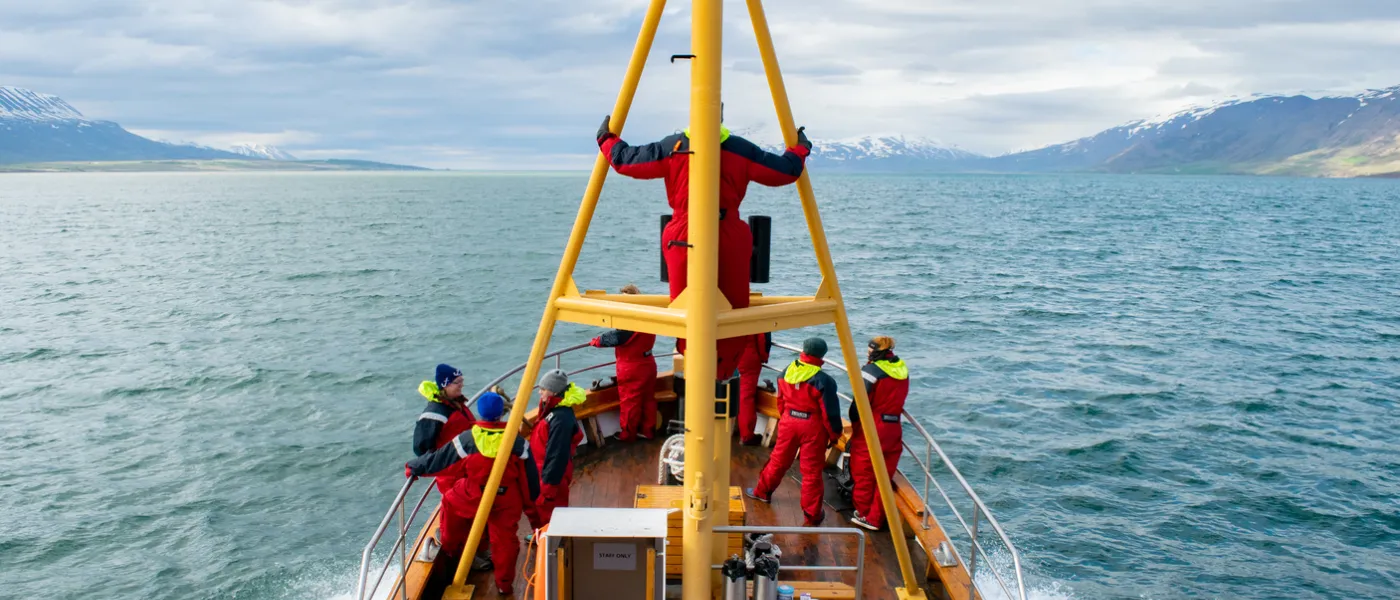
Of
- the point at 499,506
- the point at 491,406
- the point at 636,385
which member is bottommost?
the point at 499,506

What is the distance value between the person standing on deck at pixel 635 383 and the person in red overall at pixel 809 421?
2384mm

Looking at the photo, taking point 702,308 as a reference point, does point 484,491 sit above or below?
below

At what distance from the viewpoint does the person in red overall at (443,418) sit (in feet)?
23.0

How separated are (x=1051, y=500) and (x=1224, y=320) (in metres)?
21.2

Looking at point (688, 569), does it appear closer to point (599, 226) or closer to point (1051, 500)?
point (1051, 500)

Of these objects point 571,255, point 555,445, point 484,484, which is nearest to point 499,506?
point 484,484

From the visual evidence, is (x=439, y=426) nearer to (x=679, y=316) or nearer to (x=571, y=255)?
(x=571, y=255)

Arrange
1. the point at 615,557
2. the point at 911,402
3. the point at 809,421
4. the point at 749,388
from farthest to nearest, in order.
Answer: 1. the point at 911,402
2. the point at 749,388
3. the point at 809,421
4. the point at 615,557

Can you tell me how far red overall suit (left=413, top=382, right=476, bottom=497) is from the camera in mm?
6977

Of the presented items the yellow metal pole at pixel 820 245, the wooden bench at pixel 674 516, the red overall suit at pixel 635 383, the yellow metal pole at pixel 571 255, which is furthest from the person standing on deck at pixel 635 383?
the yellow metal pole at pixel 820 245

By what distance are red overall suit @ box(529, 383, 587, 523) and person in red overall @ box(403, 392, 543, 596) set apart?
0.36m

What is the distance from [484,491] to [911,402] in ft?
53.8

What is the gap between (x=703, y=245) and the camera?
203 inches

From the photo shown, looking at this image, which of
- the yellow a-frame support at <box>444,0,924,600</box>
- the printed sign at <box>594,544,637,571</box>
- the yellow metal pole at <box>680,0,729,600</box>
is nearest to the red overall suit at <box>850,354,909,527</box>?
the yellow a-frame support at <box>444,0,924,600</box>
